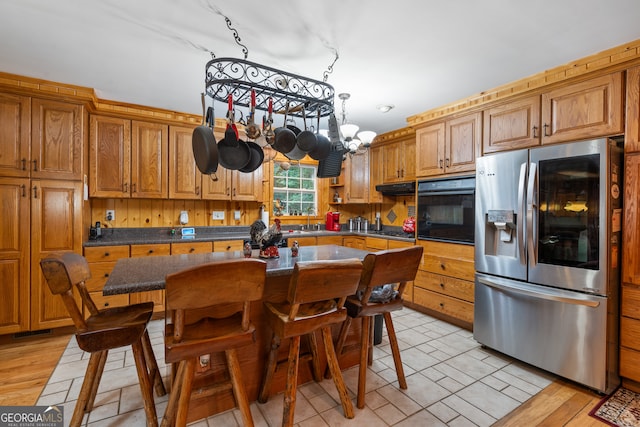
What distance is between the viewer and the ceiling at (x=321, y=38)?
5.77ft

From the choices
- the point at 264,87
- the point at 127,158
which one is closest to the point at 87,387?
the point at 264,87

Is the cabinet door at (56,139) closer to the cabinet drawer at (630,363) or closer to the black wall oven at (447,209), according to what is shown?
the black wall oven at (447,209)

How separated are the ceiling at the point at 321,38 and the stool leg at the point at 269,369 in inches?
77.5

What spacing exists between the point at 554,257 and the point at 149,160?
13.4 feet

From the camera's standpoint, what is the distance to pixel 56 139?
2.88 metres

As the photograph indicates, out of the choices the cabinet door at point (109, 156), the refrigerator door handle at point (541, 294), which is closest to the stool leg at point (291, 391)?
the refrigerator door handle at point (541, 294)

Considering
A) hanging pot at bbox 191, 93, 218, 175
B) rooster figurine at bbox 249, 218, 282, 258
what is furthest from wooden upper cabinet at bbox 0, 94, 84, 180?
rooster figurine at bbox 249, 218, 282, 258

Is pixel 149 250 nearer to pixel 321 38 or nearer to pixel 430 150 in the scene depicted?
pixel 321 38

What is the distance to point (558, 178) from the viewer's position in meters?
2.26

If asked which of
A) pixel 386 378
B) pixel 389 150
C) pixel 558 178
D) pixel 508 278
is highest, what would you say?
pixel 389 150

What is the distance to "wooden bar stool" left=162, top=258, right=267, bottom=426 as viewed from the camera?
1.21 metres

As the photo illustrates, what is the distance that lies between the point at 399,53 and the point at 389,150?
2204mm

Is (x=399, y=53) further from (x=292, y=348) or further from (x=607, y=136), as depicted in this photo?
(x=292, y=348)

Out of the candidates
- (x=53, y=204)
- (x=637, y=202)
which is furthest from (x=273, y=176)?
(x=637, y=202)
